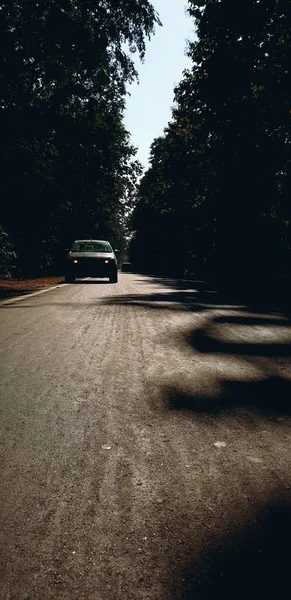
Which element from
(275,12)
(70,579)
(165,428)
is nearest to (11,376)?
(165,428)

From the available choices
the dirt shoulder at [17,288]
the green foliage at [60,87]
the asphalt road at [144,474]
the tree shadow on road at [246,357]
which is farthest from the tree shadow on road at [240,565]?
the green foliage at [60,87]

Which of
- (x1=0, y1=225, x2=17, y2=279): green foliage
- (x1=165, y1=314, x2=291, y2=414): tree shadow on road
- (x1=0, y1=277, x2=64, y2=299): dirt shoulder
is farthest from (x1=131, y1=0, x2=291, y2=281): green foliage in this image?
(x1=165, y1=314, x2=291, y2=414): tree shadow on road

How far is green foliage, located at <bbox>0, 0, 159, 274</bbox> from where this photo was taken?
485 inches

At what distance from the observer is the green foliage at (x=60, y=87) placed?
40.4 feet

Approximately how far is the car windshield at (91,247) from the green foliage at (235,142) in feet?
26.2

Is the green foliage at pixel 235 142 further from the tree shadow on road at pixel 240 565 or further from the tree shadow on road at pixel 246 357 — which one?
the tree shadow on road at pixel 240 565

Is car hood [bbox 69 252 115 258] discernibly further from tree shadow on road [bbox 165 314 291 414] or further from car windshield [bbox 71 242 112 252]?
tree shadow on road [bbox 165 314 291 414]

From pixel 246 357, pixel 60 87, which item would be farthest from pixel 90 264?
pixel 246 357

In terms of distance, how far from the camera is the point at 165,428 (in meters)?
2.76

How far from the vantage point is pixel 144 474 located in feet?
7.13

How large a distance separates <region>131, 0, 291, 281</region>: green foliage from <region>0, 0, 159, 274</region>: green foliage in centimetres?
369

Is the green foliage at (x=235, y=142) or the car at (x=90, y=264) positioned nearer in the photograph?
the green foliage at (x=235, y=142)

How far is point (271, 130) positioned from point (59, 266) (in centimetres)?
1722

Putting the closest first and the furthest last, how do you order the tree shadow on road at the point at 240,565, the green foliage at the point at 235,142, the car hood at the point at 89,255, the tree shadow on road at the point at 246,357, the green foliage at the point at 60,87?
the tree shadow on road at the point at 240,565
the tree shadow on road at the point at 246,357
the green foliage at the point at 60,87
the green foliage at the point at 235,142
the car hood at the point at 89,255
